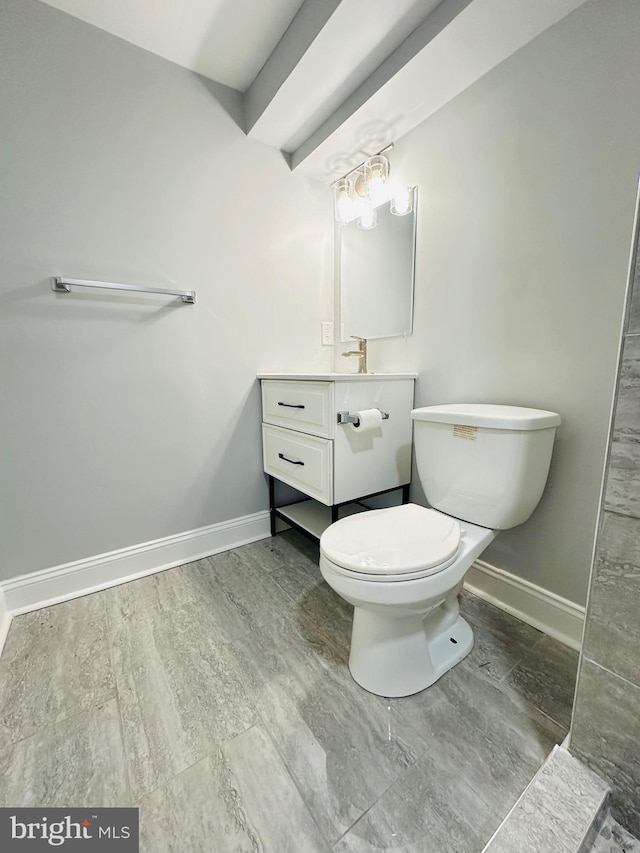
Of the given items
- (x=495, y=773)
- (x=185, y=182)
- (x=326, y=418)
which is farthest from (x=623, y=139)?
(x=495, y=773)

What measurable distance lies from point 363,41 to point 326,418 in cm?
123

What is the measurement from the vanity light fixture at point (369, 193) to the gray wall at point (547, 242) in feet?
0.40

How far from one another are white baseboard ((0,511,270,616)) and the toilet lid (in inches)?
33.6

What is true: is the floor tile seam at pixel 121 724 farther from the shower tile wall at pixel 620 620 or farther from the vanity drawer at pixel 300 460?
the shower tile wall at pixel 620 620

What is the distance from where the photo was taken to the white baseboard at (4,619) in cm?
111

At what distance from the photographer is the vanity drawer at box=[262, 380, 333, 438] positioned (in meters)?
1.24

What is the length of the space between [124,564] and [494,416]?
1.54 meters

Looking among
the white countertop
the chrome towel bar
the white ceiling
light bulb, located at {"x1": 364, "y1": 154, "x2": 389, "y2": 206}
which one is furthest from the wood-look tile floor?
the white ceiling

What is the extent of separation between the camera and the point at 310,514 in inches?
65.6

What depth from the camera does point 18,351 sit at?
114cm

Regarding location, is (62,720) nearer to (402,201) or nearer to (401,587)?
(401,587)

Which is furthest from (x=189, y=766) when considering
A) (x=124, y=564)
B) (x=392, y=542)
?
(x=124, y=564)

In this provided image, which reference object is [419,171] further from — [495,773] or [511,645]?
[495,773]

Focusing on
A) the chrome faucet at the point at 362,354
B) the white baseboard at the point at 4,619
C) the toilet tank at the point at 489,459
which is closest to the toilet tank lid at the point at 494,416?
the toilet tank at the point at 489,459
